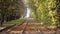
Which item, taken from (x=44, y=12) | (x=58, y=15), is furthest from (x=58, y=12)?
(x=44, y=12)

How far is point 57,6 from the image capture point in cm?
2792

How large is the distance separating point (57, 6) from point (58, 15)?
4.34 ft

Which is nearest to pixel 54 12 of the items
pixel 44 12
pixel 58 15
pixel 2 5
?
pixel 58 15

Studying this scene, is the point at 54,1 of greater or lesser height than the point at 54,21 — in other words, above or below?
above

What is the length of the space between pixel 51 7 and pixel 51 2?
841mm

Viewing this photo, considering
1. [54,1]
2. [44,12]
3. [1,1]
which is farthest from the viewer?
[44,12]

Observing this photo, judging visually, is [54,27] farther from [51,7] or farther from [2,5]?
[2,5]

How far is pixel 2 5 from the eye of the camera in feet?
114

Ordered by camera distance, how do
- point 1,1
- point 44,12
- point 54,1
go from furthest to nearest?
point 44,12 → point 1,1 → point 54,1

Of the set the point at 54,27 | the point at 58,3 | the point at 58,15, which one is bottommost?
the point at 54,27

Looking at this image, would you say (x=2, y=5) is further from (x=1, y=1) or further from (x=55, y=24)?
(x=55, y=24)

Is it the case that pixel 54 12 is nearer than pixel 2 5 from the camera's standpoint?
Yes

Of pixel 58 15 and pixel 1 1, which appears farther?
pixel 1 1

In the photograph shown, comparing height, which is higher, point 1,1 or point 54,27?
point 1,1
